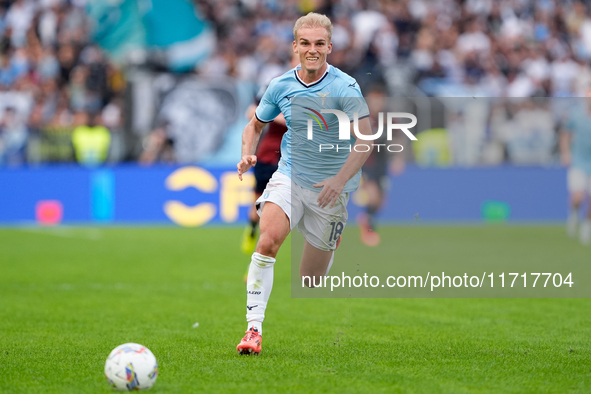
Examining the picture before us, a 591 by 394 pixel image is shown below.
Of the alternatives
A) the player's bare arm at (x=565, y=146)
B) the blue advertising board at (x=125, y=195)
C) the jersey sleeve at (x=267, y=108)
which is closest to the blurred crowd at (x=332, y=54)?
the blue advertising board at (x=125, y=195)

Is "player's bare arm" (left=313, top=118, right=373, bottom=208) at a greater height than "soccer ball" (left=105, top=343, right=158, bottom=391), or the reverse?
"player's bare arm" (left=313, top=118, right=373, bottom=208)

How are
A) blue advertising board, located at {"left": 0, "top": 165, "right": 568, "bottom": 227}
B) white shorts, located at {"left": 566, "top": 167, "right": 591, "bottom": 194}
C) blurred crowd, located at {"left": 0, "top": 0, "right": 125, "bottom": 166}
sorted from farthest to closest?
1. blurred crowd, located at {"left": 0, "top": 0, "right": 125, "bottom": 166}
2. blue advertising board, located at {"left": 0, "top": 165, "right": 568, "bottom": 227}
3. white shorts, located at {"left": 566, "top": 167, "right": 591, "bottom": 194}

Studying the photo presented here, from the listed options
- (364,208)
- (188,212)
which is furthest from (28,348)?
(188,212)

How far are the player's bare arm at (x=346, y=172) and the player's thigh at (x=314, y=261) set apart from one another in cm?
51

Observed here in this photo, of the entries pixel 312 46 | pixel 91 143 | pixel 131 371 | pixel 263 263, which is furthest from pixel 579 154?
pixel 131 371

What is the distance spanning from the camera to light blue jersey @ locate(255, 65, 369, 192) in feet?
18.6

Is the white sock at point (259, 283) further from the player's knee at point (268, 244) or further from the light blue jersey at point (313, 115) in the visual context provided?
the light blue jersey at point (313, 115)

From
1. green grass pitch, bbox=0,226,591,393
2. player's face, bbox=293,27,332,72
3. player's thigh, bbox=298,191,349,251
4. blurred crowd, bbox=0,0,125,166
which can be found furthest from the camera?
blurred crowd, bbox=0,0,125,166

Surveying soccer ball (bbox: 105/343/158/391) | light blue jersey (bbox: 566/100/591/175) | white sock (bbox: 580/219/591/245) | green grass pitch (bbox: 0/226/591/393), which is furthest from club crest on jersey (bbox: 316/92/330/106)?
white sock (bbox: 580/219/591/245)

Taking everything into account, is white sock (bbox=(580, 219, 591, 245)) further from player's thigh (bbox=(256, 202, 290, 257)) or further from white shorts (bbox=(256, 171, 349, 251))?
player's thigh (bbox=(256, 202, 290, 257))

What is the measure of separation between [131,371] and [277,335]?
6.92ft

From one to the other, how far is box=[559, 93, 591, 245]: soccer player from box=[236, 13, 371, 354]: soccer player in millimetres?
9681

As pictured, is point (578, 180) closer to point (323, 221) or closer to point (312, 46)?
point (323, 221)

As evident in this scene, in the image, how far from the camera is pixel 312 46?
5.51 m
